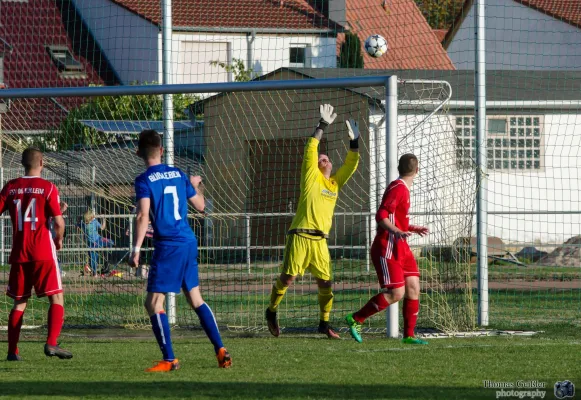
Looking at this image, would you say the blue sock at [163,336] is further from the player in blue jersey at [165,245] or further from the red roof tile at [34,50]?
the red roof tile at [34,50]

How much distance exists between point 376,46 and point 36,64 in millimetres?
20298

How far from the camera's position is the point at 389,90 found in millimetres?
10914

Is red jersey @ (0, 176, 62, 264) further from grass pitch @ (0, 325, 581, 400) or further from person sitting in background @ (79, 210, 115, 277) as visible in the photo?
person sitting in background @ (79, 210, 115, 277)

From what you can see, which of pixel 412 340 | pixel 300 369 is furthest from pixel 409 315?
pixel 300 369

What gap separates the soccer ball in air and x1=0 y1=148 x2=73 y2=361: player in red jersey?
789 centimetres

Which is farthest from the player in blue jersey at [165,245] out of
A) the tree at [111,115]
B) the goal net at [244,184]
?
the tree at [111,115]

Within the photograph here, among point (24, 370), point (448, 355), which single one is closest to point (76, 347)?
point (24, 370)

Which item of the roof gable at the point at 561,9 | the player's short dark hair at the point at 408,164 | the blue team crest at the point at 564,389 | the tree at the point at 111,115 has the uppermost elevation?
the roof gable at the point at 561,9

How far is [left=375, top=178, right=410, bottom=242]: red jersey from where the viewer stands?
380 inches

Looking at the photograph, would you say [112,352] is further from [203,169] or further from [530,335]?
[203,169]

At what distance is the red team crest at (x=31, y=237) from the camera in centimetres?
909

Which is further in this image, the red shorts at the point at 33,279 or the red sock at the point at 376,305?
the red sock at the point at 376,305

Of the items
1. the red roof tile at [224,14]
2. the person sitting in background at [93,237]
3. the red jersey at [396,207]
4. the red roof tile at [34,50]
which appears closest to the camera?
the red jersey at [396,207]

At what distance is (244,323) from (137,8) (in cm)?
1199
